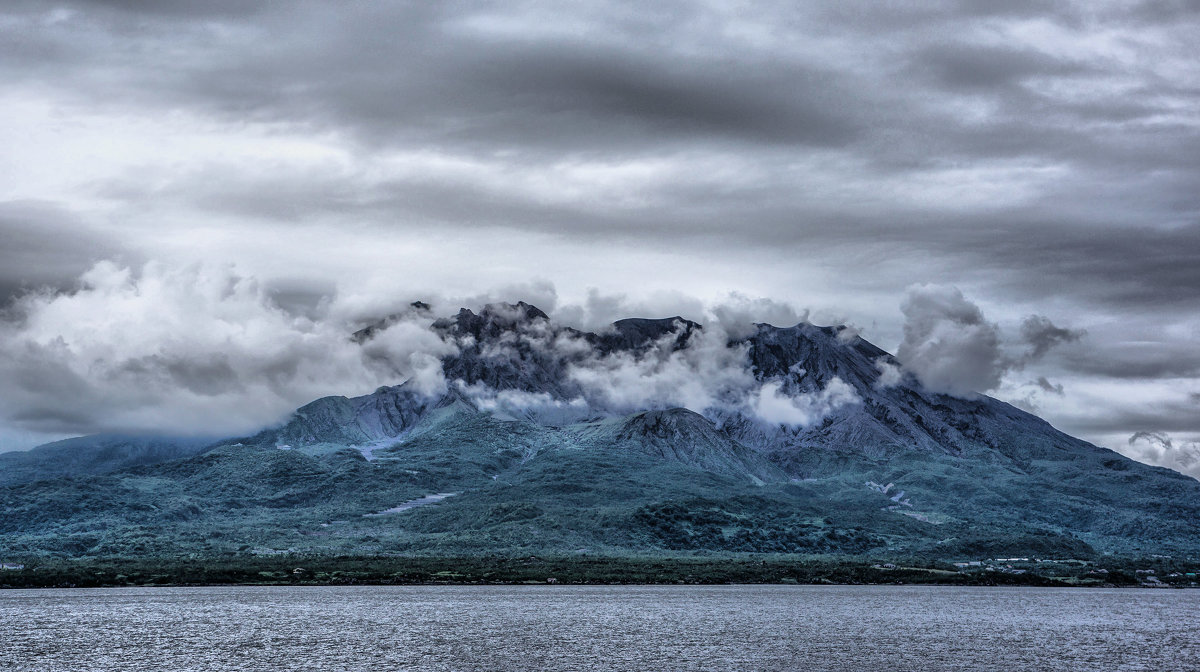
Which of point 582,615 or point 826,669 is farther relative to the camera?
point 582,615

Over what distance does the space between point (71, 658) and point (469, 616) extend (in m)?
78.5

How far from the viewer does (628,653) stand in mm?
Answer: 124500

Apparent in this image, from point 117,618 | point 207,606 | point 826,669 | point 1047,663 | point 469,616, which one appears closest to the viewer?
point 826,669

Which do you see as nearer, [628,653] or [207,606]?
[628,653]

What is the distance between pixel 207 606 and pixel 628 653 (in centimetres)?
10589

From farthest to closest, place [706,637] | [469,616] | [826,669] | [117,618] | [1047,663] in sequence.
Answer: [469,616] < [117,618] < [706,637] < [1047,663] < [826,669]

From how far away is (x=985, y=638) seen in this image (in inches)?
5886

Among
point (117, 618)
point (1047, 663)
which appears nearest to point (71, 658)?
point (117, 618)

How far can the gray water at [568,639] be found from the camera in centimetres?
11481

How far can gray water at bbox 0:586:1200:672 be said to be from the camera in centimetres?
11481

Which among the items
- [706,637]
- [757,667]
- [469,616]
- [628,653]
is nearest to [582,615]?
[469,616]

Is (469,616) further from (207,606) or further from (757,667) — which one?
(757,667)

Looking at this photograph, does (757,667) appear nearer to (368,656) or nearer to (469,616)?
(368,656)

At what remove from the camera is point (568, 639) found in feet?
463
